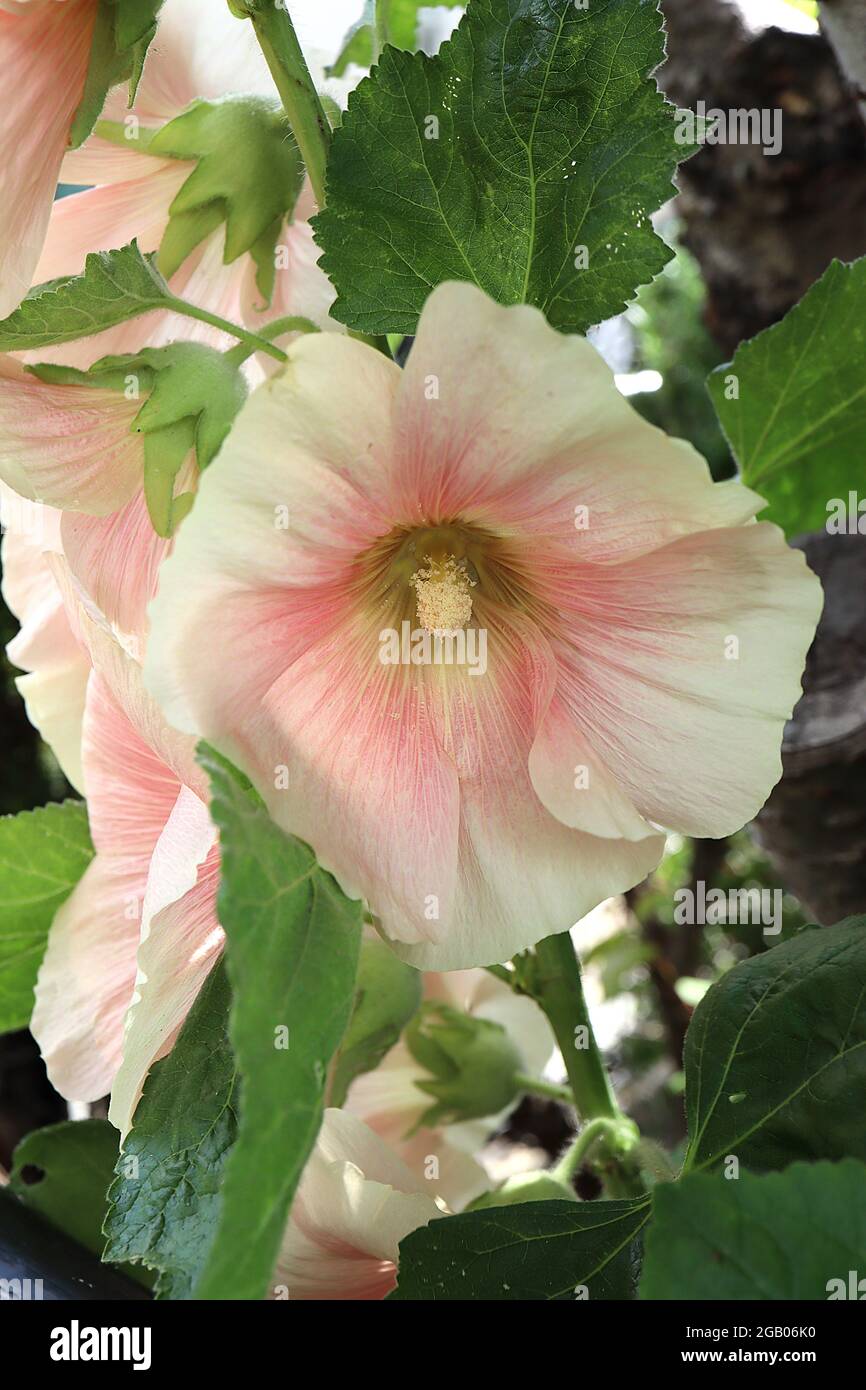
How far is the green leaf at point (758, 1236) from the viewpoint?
0.31 m

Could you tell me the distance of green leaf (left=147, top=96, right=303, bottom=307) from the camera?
0.44m

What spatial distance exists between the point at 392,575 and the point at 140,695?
0.09m

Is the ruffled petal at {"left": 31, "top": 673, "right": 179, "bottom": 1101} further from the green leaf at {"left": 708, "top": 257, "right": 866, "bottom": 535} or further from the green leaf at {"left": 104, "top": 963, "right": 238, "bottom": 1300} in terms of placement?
the green leaf at {"left": 708, "top": 257, "right": 866, "bottom": 535}

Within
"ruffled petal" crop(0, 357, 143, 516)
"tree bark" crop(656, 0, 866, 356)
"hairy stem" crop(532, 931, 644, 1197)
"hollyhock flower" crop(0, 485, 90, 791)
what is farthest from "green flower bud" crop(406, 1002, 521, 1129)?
"tree bark" crop(656, 0, 866, 356)

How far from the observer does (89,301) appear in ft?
1.27

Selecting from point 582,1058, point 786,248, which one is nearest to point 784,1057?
point 582,1058

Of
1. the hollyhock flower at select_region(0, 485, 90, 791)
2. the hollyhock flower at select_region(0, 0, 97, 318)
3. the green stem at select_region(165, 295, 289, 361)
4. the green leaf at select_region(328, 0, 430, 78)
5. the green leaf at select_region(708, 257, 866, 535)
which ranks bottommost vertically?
the hollyhock flower at select_region(0, 485, 90, 791)

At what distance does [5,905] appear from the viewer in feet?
1.85

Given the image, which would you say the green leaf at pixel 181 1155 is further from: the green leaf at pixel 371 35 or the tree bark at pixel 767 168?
the tree bark at pixel 767 168

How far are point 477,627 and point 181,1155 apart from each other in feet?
0.60

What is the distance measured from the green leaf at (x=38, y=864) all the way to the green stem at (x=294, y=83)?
281 millimetres

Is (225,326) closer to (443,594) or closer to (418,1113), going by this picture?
(443,594)

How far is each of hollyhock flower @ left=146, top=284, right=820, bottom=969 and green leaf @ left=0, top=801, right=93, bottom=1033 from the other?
22cm
